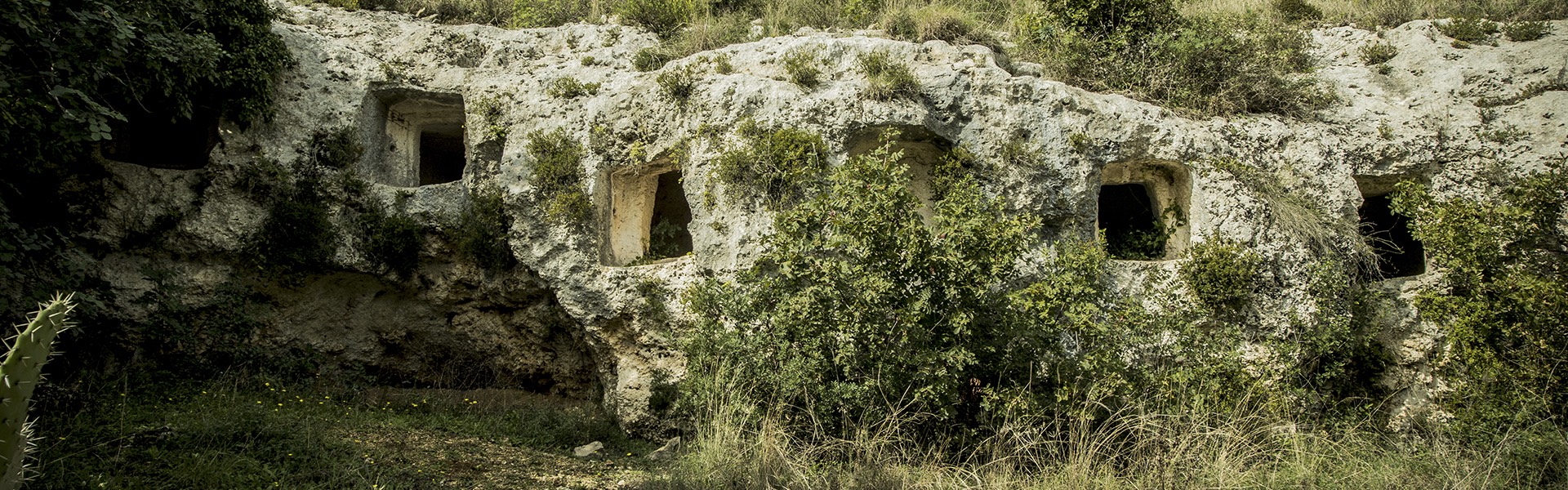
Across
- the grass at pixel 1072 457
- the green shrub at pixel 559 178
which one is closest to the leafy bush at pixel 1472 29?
the grass at pixel 1072 457

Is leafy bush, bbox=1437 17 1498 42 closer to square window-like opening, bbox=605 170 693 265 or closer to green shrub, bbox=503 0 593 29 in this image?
square window-like opening, bbox=605 170 693 265

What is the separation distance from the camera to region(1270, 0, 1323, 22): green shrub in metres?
11.3

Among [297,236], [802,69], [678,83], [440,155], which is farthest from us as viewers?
[440,155]

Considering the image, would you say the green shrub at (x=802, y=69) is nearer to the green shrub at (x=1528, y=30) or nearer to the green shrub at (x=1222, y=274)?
the green shrub at (x=1222, y=274)

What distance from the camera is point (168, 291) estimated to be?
30.6ft

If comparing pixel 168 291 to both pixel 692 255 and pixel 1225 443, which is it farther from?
pixel 1225 443

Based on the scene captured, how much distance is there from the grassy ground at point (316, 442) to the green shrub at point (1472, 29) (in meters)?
10.8

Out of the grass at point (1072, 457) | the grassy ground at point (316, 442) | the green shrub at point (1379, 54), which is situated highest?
the green shrub at point (1379, 54)

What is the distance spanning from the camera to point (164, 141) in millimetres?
10555

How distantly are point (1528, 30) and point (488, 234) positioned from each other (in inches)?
492

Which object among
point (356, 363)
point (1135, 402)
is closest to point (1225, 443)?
point (1135, 402)

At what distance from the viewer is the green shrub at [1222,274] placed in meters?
8.83

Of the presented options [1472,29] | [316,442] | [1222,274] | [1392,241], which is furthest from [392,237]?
[1472,29]

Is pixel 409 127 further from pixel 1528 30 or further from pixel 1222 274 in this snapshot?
pixel 1528 30
